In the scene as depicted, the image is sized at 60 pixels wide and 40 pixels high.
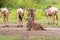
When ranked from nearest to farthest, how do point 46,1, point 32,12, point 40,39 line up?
1. point 40,39
2. point 32,12
3. point 46,1

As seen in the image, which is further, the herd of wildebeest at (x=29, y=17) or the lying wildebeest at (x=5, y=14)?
the lying wildebeest at (x=5, y=14)

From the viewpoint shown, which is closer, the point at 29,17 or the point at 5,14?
the point at 29,17

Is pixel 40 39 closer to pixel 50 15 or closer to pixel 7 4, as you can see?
pixel 50 15

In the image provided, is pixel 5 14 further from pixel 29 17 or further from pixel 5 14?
pixel 29 17

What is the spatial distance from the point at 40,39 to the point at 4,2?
972 inches

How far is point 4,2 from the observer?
39.9m

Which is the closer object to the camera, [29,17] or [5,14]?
[29,17]

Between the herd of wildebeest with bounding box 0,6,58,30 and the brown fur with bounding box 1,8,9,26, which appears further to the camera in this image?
the brown fur with bounding box 1,8,9,26

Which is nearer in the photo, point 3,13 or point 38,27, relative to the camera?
point 38,27

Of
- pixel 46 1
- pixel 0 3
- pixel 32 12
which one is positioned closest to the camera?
pixel 32 12

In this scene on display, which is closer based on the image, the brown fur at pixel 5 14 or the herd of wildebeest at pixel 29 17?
the herd of wildebeest at pixel 29 17

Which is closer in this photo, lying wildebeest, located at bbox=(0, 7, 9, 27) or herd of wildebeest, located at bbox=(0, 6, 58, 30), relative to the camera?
herd of wildebeest, located at bbox=(0, 6, 58, 30)

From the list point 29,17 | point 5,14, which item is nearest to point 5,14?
point 5,14

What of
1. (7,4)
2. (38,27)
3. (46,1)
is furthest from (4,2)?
(38,27)
